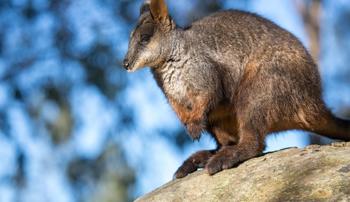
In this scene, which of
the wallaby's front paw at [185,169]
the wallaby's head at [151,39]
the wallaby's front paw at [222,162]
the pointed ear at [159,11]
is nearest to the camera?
the wallaby's front paw at [222,162]

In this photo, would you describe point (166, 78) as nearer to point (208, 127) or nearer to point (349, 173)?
point (208, 127)

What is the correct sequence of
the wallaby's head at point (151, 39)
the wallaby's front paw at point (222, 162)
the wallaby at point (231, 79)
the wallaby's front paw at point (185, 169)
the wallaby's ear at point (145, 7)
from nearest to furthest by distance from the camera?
the wallaby's front paw at point (222, 162) → the wallaby at point (231, 79) → the wallaby's front paw at point (185, 169) → the wallaby's head at point (151, 39) → the wallaby's ear at point (145, 7)

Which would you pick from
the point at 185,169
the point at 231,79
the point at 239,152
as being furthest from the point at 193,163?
the point at 231,79

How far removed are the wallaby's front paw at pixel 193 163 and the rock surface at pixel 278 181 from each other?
16 cm

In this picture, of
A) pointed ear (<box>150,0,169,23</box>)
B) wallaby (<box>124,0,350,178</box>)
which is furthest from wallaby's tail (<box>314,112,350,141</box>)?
pointed ear (<box>150,0,169,23</box>)

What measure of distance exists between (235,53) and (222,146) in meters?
0.78

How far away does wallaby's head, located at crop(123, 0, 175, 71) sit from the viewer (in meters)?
6.12

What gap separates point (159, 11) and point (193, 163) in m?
1.35

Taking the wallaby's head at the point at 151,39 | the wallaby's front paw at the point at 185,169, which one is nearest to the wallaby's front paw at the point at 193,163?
the wallaby's front paw at the point at 185,169

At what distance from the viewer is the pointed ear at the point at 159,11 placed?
624cm

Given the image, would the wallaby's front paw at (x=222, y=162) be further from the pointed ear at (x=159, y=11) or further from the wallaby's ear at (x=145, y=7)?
the wallaby's ear at (x=145, y=7)

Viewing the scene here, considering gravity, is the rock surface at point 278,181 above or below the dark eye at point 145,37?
below

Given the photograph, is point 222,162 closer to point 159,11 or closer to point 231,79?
point 231,79

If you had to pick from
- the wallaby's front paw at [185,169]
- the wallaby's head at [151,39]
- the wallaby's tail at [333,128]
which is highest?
the wallaby's head at [151,39]
